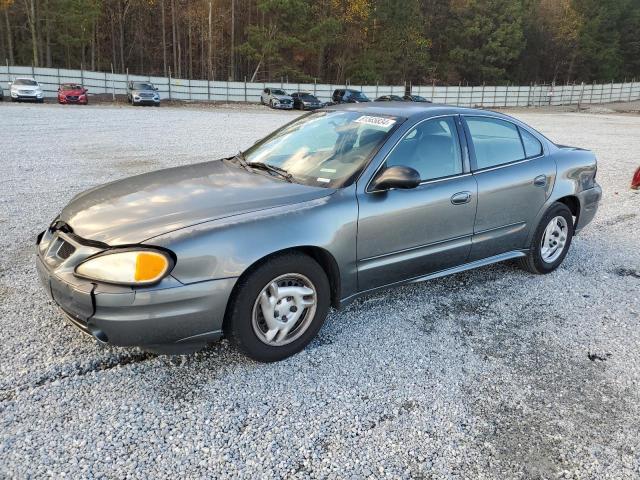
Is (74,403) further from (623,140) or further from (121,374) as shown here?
(623,140)

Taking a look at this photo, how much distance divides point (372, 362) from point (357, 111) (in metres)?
2.00

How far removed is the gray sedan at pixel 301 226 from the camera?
2.71 metres

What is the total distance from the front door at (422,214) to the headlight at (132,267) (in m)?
1.26

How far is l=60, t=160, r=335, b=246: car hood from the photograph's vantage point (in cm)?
286

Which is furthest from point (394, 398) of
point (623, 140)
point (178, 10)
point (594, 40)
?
point (594, 40)

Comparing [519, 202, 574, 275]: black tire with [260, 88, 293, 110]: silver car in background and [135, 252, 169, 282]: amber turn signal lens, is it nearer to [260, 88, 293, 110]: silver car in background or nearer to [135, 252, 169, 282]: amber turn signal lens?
[135, 252, 169, 282]: amber turn signal lens

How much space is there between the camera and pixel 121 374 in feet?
9.66

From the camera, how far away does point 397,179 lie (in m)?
3.31

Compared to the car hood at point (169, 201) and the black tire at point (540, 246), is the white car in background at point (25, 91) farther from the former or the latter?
the black tire at point (540, 246)

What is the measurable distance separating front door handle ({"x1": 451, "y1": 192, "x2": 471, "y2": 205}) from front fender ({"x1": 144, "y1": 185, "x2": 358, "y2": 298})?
902mm

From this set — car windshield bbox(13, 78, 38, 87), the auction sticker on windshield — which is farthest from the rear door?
car windshield bbox(13, 78, 38, 87)

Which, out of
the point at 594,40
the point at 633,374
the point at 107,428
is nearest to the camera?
the point at 107,428

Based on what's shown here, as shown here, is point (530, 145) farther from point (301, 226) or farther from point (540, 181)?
point (301, 226)

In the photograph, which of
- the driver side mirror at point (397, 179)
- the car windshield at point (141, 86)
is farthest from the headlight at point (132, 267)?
the car windshield at point (141, 86)
